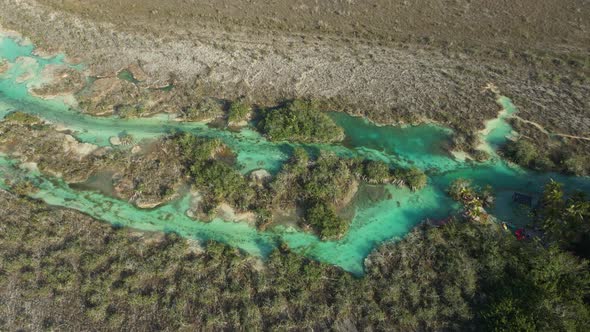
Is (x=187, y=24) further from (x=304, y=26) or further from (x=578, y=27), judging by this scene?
(x=578, y=27)

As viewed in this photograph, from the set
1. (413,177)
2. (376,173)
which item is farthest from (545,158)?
(376,173)

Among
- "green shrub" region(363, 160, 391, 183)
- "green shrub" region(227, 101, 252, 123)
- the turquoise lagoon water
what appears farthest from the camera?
"green shrub" region(227, 101, 252, 123)

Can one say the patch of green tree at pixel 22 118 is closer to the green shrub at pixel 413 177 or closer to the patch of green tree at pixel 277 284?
the patch of green tree at pixel 277 284

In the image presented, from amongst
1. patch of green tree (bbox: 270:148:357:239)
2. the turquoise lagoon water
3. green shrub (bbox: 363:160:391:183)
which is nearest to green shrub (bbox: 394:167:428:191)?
the turquoise lagoon water

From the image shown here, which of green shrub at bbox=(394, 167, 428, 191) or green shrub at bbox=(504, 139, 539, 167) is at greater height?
green shrub at bbox=(504, 139, 539, 167)

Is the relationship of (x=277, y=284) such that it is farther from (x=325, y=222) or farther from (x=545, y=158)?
(x=545, y=158)

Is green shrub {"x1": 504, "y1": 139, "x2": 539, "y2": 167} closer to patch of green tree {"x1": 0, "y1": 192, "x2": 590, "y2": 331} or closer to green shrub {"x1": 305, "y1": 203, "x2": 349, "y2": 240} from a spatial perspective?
patch of green tree {"x1": 0, "y1": 192, "x2": 590, "y2": 331}
